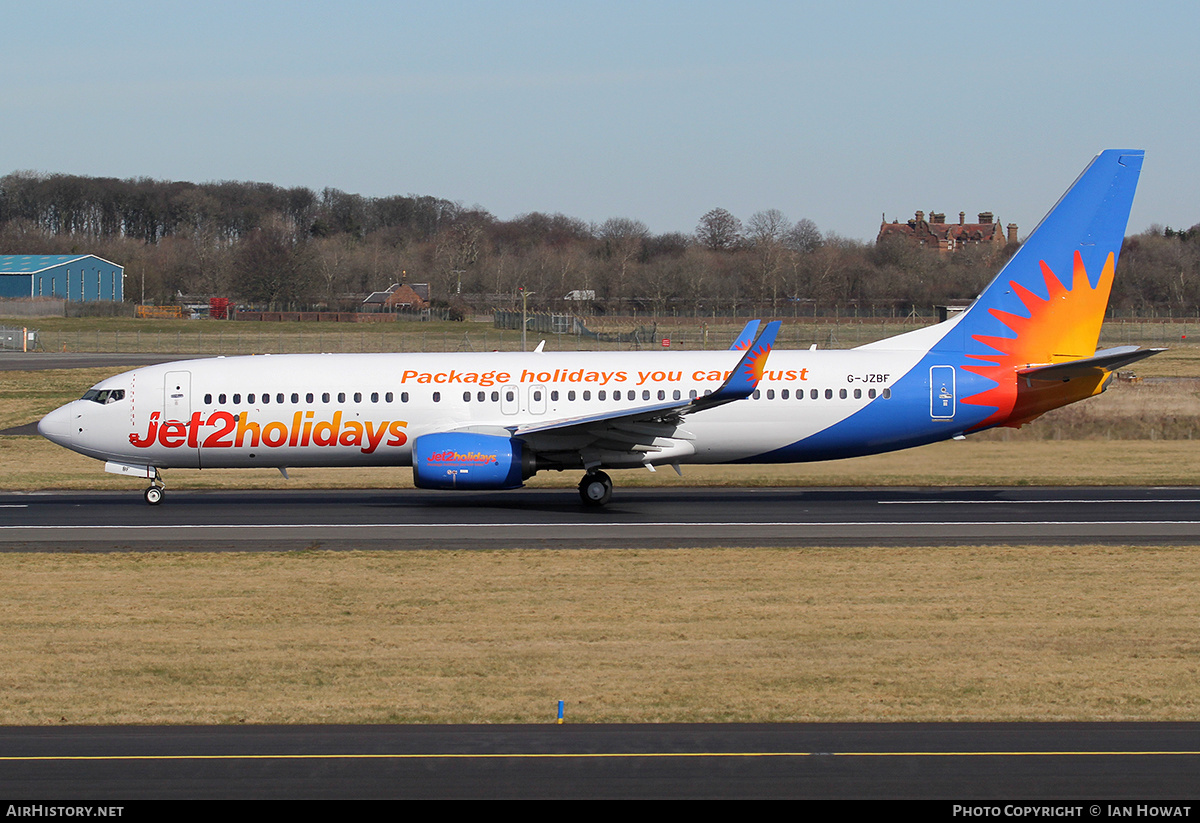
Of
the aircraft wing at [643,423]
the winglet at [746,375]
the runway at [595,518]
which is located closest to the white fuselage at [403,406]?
the aircraft wing at [643,423]

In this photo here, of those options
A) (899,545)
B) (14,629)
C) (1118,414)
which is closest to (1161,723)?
(899,545)

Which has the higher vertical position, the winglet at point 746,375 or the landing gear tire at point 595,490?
the winglet at point 746,375

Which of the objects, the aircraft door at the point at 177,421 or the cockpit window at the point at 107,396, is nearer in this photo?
the aircraft door at the point at 177,421

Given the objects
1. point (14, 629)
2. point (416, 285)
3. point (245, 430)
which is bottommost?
point (14, 629)

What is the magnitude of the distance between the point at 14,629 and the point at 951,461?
23660 mm

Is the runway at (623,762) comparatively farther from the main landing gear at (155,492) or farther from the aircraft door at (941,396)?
the main landing gear at (155,492)

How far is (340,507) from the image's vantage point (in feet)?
90.9

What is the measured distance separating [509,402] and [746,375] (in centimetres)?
591

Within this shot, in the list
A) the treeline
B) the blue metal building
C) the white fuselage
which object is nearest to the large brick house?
the treeline

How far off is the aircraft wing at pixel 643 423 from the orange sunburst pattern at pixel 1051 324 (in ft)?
19.5

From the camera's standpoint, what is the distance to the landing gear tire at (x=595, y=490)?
2717cm

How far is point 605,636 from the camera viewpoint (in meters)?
15.6
